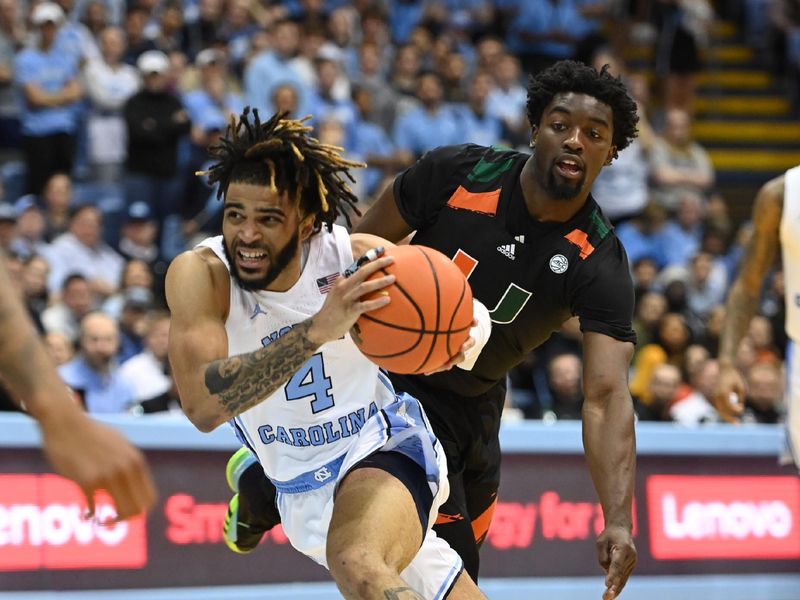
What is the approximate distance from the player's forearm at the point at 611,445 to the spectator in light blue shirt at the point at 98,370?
4.27 m

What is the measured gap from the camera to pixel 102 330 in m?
8.56

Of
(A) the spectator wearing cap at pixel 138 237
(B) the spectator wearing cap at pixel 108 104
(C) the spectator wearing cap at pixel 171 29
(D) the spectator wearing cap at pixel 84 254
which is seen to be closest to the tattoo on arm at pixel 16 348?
(D) the spectator wearing cap at pixel 84 254

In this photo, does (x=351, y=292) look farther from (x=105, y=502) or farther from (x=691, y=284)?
(x=691, y=284)

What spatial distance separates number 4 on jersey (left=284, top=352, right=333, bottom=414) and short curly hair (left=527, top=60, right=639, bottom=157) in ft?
4.54

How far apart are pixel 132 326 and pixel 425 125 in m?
4.30

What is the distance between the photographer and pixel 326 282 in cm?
461

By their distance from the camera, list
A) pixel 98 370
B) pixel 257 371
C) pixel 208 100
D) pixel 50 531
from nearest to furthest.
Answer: pixel 257 371
pixel 50 531
pixel 98 370
pixel 208 100

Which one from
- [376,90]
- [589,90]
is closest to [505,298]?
[589,90]

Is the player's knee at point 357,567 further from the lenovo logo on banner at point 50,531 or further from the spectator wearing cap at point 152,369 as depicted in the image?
the spectator wearing cap at point 152,369

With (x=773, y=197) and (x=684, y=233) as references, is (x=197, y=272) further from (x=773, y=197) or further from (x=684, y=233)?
(x=684, y=233)

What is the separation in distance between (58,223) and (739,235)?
23.6 ft

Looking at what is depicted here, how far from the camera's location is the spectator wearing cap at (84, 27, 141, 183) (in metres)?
11.1

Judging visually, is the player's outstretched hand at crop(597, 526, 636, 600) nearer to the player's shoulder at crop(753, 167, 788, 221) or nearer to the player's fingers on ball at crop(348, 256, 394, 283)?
the player's fingers on ball at crop(348, 256, 394, 283)

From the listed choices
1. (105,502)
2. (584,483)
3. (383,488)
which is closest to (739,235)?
(584,483)
